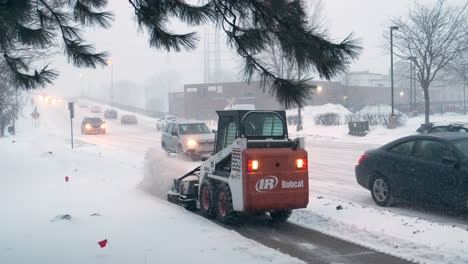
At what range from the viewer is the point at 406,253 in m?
7.06

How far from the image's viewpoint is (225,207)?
906 cm

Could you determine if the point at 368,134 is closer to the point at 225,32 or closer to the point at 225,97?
the point at 225,32

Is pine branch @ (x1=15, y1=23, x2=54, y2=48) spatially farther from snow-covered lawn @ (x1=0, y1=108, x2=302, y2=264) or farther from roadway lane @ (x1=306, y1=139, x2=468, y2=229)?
roadway lane @ (x1=306, y1=139, x2=468, y2=229)

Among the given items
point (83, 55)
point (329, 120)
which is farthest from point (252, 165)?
point (329, 120)

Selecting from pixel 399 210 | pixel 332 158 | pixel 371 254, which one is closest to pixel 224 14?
pixel 371 254

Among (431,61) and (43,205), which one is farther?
(431,61)

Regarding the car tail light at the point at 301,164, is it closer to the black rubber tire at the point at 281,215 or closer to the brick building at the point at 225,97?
the black rubber tire at the point at 281,215

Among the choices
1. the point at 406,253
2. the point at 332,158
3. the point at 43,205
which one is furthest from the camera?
the point at 332,158

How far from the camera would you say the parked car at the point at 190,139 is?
69.1ft

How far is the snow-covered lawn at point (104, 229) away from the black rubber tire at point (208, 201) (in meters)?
0.26

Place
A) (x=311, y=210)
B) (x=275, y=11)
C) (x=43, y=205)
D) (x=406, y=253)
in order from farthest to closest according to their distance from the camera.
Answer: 1. (x=43, y=205)
2. (x=311, y=210)
3. (x=406, y=253)
4. (x=275, y=11)

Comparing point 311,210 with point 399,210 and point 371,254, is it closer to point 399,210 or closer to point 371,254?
point 399,210

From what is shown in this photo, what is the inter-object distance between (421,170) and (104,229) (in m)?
6.14

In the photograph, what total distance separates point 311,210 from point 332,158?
38.5 feet
